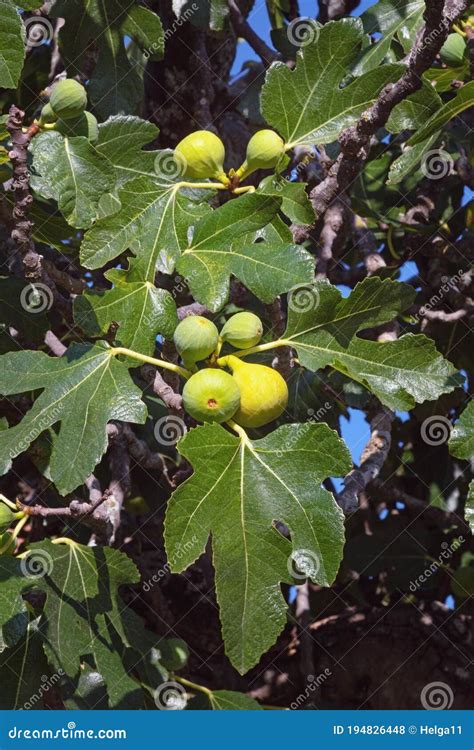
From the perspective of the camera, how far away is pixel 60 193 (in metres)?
1.86

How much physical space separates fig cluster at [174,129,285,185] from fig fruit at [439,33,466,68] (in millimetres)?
653

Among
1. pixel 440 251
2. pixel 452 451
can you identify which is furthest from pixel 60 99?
pixel 440 251

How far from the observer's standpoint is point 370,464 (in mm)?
2406

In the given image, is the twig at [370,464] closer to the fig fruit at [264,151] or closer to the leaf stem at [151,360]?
the leaf stem at [151,360]

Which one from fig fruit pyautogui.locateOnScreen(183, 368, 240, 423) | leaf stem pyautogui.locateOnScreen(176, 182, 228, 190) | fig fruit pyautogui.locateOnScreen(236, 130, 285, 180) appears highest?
fig fruit pyautogui.locateOnScreen(236, 130, 285, 180)

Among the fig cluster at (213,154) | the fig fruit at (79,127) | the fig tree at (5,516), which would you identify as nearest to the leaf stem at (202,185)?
the fig cluster at (213,154)

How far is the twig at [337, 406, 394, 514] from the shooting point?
226 centimetres

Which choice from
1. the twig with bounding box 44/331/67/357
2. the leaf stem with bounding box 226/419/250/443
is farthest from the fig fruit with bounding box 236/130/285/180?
the twig with bounding box 44/331/67/357

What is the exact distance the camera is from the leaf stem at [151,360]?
5.77 feet

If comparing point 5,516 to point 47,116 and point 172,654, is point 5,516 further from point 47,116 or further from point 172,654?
point 47,116

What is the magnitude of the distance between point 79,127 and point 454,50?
3.25 feet

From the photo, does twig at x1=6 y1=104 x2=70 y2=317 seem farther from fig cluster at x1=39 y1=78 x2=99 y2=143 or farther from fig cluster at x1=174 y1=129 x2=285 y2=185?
fig cluster at x1=174 y1=129 x2=285 y2=185

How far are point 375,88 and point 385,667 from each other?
1.83 metres

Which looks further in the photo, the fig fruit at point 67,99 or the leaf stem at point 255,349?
the fig fruit at point 67,99
